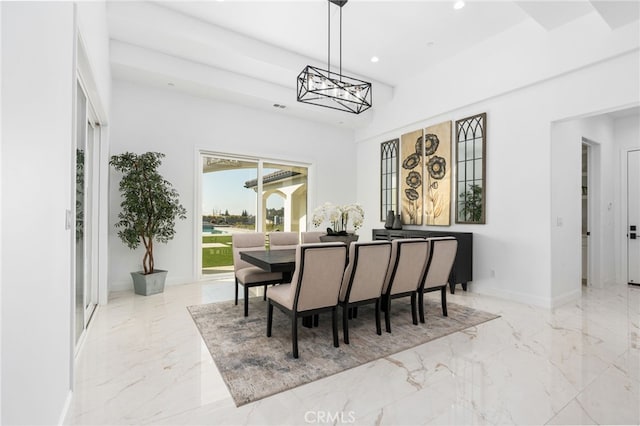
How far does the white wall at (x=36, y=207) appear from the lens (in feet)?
3.40

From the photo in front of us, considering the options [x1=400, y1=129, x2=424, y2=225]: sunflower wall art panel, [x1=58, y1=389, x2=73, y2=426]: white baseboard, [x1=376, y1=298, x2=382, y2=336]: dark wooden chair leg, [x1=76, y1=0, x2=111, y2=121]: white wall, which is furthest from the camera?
[x1=400, y1=129, x2=424, y2=225]: sunflower wall art panel

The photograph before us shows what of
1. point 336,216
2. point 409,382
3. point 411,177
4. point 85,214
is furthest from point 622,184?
point 85,214

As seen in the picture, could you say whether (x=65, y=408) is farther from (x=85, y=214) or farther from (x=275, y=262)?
(x=85, y=214)

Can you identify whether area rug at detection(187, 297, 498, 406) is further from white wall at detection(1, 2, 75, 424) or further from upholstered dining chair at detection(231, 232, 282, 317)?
white wall at detection(1, 2, 75, 424)

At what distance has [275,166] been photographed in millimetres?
6051

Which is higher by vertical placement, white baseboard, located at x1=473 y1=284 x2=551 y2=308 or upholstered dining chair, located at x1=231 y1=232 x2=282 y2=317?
upholstered dining chair, located at x1=231 y1=232 x2=282 y2=317

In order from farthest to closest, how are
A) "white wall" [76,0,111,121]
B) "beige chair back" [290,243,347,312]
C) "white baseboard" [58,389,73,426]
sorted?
"beige chair back" [290,243,347,312], "white wall" [76,0,111,121], "white baseboard" [58,389,73,426]

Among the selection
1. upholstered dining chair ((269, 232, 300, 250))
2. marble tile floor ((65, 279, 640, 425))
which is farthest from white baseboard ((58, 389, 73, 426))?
upholstered dining chair ((269, 232, 300, 250))

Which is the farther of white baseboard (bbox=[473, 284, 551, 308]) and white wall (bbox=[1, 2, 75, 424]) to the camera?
white baseboard (bbox=[473, 284, 551, 308])

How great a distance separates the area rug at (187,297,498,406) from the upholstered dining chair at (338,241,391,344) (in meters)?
0.29

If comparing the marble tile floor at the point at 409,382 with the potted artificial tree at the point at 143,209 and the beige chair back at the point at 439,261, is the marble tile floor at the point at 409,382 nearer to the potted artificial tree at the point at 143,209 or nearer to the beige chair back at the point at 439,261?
the beige chair back at the point at 439,261

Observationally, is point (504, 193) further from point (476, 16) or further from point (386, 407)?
point (386, 407)

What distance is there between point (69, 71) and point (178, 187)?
3.33m

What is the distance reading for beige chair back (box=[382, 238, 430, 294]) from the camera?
9.64 ft
